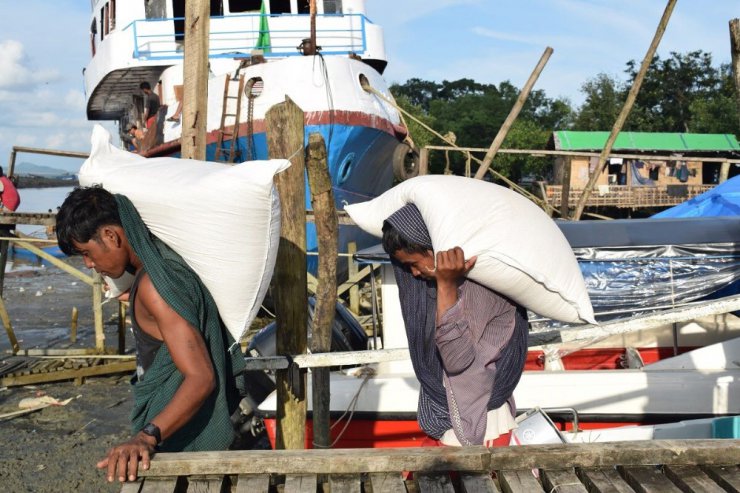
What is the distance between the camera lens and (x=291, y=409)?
379cm

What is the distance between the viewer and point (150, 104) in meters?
12.8

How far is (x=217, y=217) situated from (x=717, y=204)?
7885mm

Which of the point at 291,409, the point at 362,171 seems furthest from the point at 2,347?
the point at 291,409

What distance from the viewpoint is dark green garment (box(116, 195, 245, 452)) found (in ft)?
7.68

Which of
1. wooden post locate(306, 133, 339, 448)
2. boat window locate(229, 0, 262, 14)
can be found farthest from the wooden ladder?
wooden post locate(306, 133, 339, 448)

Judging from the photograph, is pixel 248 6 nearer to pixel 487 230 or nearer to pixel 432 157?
pixel 487 230

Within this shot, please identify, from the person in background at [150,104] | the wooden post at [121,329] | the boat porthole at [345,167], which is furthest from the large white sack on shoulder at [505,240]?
the person in background at [150,104]

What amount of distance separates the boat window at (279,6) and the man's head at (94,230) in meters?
11.9

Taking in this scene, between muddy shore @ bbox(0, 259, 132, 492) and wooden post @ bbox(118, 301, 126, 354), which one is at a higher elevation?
wooden post @ bbox(118, 301, 126, 354)

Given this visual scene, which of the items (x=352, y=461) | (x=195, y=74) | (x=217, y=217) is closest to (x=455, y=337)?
(x=352, y=461)

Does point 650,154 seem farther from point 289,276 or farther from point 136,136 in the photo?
point 289,276

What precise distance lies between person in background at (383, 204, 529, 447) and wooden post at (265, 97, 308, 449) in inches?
41.5

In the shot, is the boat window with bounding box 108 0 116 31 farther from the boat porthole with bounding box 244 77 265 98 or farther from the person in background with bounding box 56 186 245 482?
the person in background with bounding box 56 186 245 482

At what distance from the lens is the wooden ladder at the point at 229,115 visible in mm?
10727
